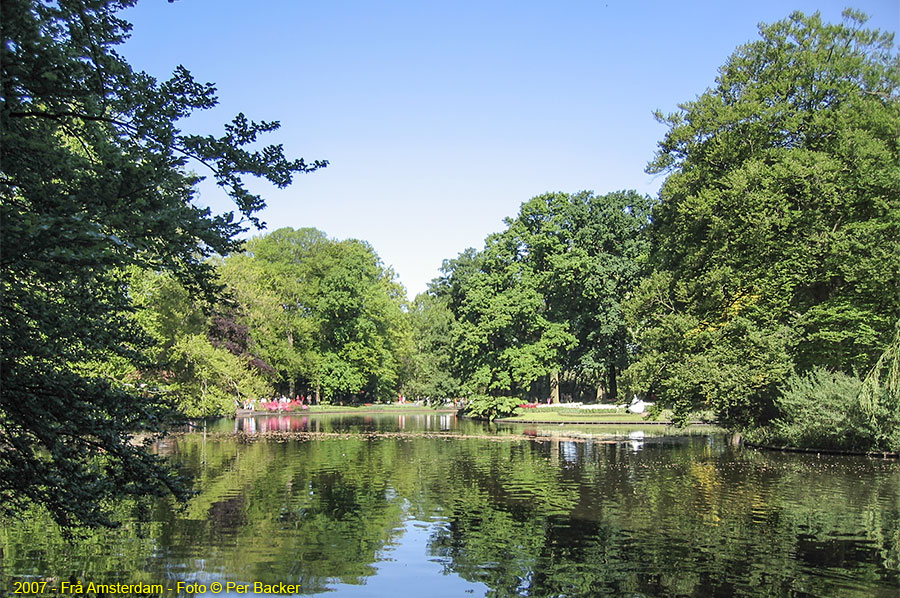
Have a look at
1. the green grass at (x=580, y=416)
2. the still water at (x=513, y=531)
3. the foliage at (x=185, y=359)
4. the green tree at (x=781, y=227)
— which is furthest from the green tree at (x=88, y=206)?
the green grass at (x=580, y=416)

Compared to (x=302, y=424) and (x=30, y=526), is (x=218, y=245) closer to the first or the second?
(x=30, y=526)

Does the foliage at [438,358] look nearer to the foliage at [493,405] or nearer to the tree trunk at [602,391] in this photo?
the foliage at [493,405]

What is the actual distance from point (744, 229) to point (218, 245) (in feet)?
91.7

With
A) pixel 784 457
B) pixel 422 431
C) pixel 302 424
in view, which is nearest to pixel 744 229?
pixel 784 457

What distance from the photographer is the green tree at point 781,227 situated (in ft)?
97.6

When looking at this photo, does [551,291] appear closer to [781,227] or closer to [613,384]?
[613,384]

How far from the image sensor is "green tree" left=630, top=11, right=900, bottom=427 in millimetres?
29750

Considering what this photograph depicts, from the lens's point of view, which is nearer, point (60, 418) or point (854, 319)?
point (60, 418)

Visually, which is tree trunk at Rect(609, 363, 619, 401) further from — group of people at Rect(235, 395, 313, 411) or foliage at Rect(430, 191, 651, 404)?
group of people at Rect(235, 395, 313, 411)

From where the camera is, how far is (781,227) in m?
31.3

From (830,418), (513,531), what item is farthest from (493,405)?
(513,531)

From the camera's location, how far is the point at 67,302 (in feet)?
32.4

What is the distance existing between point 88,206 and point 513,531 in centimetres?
1183

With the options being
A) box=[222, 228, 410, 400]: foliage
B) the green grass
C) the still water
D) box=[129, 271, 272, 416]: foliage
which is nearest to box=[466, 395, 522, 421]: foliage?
the green grass
